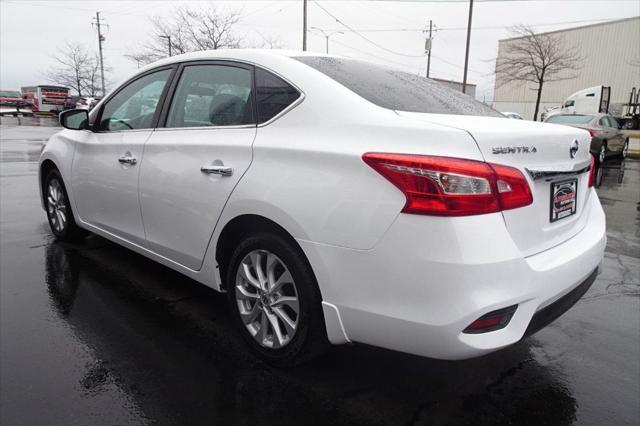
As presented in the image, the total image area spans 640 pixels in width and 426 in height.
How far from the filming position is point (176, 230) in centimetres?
301

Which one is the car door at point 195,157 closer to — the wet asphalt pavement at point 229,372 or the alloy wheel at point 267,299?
the alloy wheel at point 267,299

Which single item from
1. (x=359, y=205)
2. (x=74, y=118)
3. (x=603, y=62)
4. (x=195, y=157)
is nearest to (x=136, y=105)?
(x=74, y=118)

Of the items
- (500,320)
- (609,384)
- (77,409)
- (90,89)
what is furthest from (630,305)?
(90,89)

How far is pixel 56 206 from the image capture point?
4.66 m

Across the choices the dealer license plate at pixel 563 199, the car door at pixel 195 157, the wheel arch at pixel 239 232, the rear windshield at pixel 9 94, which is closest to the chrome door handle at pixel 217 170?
the car door at pixel 195 157

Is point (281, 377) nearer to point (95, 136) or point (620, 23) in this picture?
point (95, 136)

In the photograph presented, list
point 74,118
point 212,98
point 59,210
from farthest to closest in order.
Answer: point 59,210 < point 74,118 < point 212,98

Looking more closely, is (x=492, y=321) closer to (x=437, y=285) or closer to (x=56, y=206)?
(x=437, y=285)

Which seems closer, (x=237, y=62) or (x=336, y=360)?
(x=336, y=360)

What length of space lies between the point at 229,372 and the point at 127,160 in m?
1.76

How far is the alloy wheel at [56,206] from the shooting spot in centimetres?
454

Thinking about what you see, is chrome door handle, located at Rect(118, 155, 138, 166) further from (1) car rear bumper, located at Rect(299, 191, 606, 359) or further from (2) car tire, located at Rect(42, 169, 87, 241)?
(1) car rear bumper, located at Rect(299, 191, 606, 359)

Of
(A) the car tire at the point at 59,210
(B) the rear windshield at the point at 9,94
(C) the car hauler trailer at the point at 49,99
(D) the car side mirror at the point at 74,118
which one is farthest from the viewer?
(B) the rear windshield at the point at 9,94

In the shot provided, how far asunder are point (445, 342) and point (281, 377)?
970 mm
